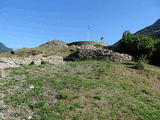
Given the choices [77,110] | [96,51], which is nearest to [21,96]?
[77,110]

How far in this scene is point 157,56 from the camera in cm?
1705

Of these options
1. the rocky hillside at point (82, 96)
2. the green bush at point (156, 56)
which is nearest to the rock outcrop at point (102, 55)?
the green bush at point (156, 56)

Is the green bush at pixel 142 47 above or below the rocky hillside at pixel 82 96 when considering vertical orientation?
above

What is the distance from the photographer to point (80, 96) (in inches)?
303

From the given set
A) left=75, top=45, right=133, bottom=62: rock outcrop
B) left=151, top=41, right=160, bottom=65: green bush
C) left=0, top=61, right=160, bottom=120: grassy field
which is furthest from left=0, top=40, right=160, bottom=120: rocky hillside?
left=151, top=41, right=160, bottom=65: green bush

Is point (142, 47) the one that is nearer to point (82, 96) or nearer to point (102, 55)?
point (102, 55)

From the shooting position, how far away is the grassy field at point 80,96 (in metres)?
6.32

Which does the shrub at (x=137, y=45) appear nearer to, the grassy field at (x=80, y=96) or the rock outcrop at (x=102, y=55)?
the rock outcrop at (x=102, y=55)

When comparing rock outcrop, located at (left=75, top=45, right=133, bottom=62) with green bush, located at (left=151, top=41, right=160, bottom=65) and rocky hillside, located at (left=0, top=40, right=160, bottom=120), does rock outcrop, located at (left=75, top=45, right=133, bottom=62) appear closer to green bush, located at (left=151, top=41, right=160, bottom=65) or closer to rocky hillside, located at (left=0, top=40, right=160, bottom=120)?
green bush, located at (left=151, top=41, right=160, bottom=65)

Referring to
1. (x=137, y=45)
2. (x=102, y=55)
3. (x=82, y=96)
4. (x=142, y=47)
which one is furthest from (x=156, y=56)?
(x=82, y=96)

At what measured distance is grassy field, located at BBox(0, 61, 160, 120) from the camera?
6.32 meters

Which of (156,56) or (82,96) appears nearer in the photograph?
(82,96)

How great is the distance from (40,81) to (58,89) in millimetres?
1683

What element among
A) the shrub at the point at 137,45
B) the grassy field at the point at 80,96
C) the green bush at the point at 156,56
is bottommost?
the grassy field at the point at 80,96
